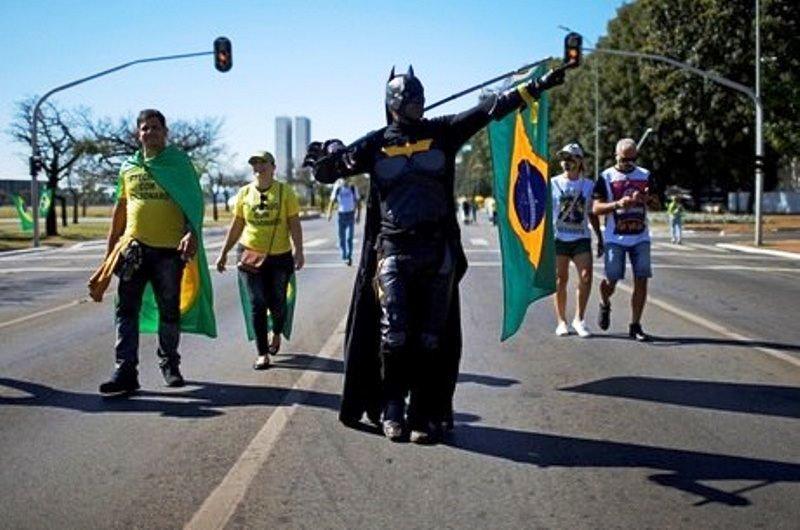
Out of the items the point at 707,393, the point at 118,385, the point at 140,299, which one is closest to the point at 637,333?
the point at 707,393

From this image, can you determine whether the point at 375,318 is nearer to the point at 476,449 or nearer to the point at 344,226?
the point at 476,449

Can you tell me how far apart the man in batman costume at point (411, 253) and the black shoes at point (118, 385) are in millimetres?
1976

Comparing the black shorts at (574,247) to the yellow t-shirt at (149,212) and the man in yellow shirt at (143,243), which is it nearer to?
the man in yellow shirt at (143,243)

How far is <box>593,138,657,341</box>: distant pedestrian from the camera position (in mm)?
8491

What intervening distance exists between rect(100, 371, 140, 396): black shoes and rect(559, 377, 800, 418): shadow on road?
10.2 feet

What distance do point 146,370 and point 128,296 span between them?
109cm

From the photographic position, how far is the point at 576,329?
30.3 feet

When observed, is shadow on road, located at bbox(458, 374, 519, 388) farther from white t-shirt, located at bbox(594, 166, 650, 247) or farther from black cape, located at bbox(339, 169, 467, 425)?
white t-shirt, located at bbox(594, 166, 650, 247)

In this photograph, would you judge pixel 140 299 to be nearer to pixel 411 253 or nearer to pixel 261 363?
pixel 261 363

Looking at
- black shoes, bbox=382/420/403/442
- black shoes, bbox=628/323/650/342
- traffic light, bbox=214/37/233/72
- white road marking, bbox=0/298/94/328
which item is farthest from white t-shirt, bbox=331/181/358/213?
black shoes, bbox=382/420/403/442

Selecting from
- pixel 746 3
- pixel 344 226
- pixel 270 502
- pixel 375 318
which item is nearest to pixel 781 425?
pixel 375 318

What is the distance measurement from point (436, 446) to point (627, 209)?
421cm

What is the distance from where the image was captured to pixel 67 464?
482 cm

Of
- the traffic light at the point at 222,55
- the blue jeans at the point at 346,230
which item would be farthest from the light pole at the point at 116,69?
the blue jeans at the point at 346,230
